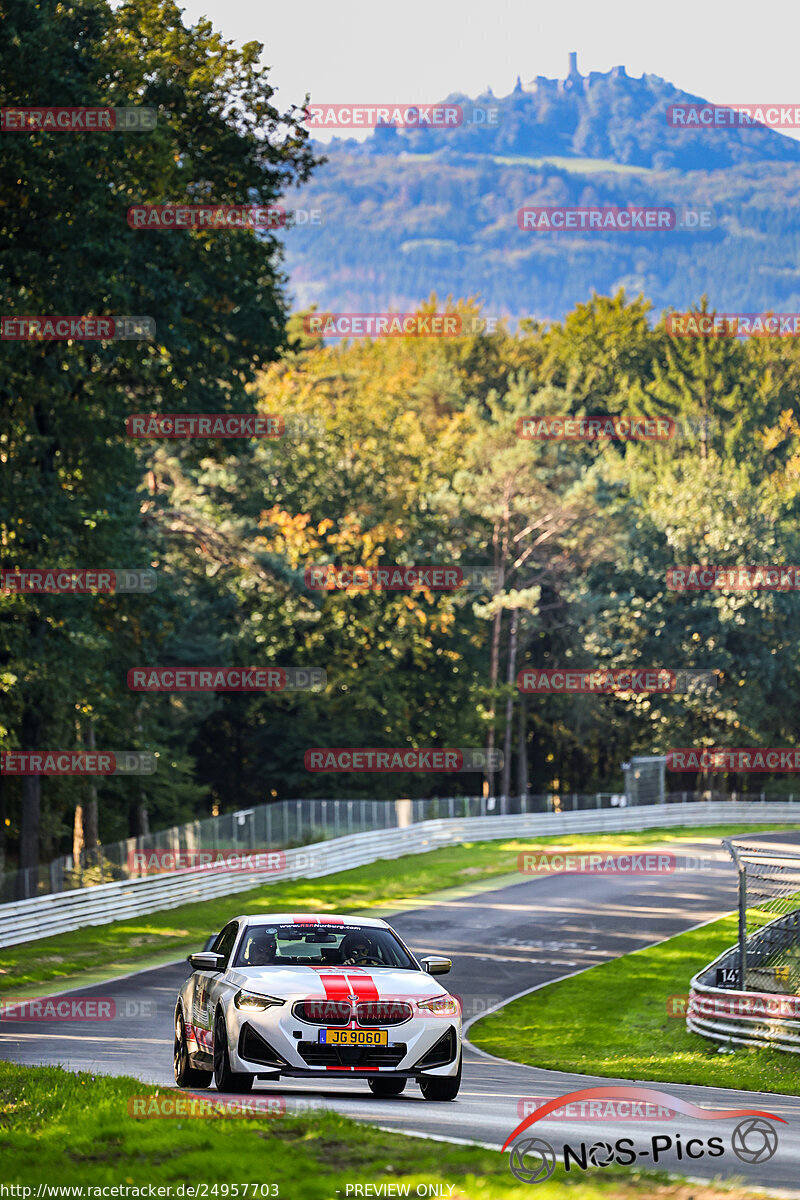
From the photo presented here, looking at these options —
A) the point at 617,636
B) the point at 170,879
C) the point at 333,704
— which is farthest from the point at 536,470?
the point at 170,879

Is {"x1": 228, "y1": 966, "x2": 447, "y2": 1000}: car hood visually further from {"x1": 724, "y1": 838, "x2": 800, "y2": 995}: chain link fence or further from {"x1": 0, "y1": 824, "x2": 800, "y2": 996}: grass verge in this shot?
{"x1": 0, "y1": 824, "x2": 800, "y2": 996}: grass verge

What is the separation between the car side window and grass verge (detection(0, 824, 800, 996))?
1348 cm

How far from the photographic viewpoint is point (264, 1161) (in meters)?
8.14

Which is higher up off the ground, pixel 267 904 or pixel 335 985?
pixel 335 985

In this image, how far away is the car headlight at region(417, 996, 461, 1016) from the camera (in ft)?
34.6

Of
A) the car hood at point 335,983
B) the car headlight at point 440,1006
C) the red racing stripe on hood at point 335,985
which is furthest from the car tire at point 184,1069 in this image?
the car headlight at point 440,1006

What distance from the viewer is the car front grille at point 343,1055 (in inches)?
404

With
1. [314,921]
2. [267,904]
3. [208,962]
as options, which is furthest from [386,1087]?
[267,904]

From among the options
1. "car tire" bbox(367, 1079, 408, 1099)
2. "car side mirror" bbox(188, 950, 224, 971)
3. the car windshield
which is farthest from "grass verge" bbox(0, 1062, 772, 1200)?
the car windshield

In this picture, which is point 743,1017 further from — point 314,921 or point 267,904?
point 267,904

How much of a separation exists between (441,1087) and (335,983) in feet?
4.08

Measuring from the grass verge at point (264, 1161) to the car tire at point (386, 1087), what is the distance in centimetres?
136

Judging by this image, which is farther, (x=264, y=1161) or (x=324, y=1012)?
(x=324, y=1012)

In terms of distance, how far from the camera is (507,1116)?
10406mm
